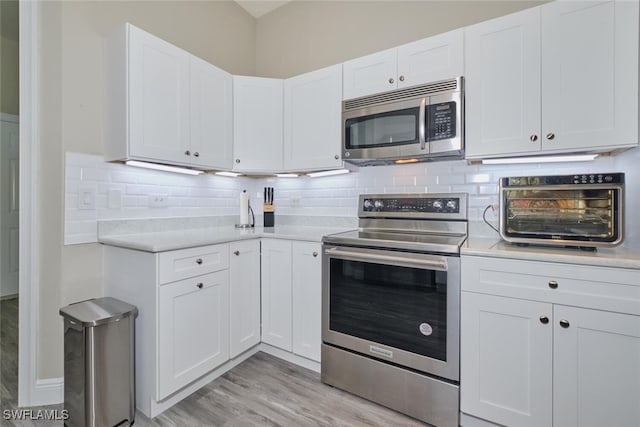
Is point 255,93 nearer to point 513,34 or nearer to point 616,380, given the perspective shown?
point 513,34

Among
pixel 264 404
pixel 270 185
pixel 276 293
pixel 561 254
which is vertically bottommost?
pixel 264 404

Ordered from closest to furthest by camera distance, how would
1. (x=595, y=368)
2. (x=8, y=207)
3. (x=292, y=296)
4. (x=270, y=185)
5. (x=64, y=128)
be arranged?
(x=595, y=368), (x=64, y=128), (x=292, y=296), (x=270, y=185), (x=8, y=207)

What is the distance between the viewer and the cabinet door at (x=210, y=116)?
2166mm

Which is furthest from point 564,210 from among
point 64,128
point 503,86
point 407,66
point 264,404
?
point 64,128

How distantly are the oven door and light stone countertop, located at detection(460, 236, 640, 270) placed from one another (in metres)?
0.16

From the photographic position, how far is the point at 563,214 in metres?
1.47

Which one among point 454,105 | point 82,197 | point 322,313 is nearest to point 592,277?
point 454,105

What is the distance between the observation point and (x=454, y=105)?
1776mm

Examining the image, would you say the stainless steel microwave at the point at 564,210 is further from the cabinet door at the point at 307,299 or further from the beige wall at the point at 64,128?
the beige wall at the point at 64,128

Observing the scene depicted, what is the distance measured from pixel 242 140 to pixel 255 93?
42 centimetres

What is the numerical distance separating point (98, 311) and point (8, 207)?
3232mm

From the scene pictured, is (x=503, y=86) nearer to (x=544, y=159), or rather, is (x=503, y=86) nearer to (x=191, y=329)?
(x=544, y=159)

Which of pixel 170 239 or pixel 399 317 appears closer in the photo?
pixel 399 317

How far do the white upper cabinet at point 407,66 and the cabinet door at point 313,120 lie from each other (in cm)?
14
